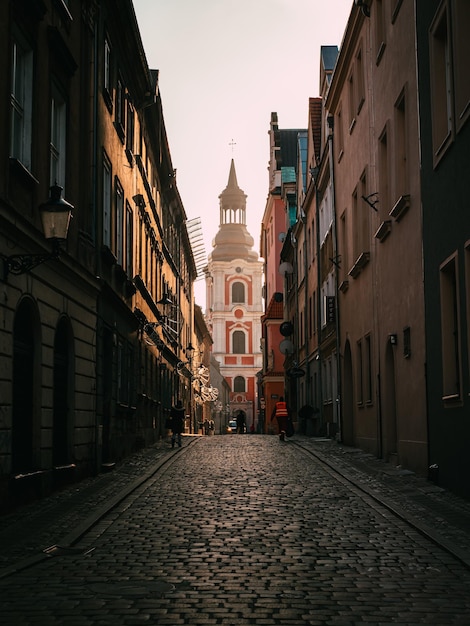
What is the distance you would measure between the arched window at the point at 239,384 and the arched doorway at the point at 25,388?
117123 millimetres

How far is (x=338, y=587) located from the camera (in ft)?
25.1

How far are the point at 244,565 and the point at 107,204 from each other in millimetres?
13635

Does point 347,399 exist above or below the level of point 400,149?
below

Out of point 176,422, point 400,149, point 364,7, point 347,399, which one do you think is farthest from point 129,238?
point 400,149

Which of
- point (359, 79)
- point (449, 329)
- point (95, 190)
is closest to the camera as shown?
point (449, 329)

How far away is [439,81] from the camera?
14664 mm

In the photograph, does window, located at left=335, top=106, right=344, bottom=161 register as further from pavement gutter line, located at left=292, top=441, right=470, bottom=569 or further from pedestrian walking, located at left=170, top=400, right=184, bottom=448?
pavement gutter line, located at left=292, top=441, right=470, bottom=569

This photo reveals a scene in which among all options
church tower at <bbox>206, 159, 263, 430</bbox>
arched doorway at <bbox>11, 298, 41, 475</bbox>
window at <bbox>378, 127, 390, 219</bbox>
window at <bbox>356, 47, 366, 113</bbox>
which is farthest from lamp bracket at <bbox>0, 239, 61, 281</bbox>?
church tower at <bbox>206, 159, 263, 430</bbox>

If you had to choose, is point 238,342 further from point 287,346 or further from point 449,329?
point 449,329

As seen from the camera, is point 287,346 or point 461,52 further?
point 287,346

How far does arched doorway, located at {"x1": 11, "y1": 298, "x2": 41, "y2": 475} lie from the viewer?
13.1 metres

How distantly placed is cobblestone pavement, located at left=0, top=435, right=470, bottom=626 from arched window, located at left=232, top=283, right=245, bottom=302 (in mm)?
112589

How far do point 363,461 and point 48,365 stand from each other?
7971 mm

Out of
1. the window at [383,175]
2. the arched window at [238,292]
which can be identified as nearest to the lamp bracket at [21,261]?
the window at [383,175]
